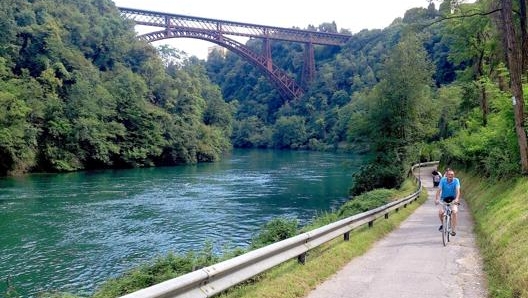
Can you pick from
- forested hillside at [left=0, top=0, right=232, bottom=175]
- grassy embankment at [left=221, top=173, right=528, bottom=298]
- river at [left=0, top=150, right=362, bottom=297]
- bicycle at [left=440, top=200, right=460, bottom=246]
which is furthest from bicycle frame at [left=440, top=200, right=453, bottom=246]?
forested hillside at [left=0, top=0, right=232, bottom=175]

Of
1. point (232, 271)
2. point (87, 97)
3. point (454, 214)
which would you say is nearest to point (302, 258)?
point (232, 271)

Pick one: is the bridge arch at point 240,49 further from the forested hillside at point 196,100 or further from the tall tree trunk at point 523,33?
the tall tree trunk at point 523,33

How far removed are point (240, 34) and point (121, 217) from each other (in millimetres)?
78583

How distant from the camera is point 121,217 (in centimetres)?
2398

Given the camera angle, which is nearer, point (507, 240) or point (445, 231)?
point (507, 240)

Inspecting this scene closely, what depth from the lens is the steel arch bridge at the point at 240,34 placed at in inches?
3300

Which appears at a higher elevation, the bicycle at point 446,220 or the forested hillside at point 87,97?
the forested hillside at point 87,97

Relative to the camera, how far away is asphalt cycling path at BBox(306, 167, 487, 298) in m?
6.70

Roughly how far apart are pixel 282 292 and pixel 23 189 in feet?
104

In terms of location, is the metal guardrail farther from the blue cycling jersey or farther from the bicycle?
the blue cycling jersey

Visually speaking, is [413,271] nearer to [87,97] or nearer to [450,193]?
[450,193]

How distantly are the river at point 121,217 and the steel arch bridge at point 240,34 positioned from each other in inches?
1810

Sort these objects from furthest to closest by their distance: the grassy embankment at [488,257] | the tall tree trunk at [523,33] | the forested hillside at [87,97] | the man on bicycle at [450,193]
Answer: the forested hillside at [87,97], the tall tree trunk at [523,33], the man on bicycle at [450,193], the grassy embankment at [488,257]

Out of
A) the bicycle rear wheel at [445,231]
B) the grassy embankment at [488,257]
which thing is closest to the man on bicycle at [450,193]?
the bicycle rear wheel at [445,231]
